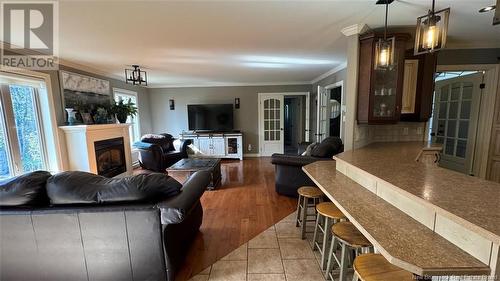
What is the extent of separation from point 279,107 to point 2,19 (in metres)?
5.47

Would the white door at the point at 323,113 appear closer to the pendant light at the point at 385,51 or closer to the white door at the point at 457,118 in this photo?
the white door at the point at 457,118

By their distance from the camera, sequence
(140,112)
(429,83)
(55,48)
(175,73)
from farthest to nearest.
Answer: (140,112) → (175,73) → (55,48) → (429,83)

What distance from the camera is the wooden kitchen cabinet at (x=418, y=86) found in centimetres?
277

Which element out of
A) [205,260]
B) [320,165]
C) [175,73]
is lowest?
[205,260]

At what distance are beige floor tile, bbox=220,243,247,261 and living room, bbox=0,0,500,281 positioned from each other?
17 mm

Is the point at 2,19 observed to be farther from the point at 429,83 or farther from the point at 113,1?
the point at 429,83

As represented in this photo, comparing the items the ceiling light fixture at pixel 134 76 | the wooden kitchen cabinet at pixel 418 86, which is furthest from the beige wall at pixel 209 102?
the wooden kitchen cabinet at pixel 418 86

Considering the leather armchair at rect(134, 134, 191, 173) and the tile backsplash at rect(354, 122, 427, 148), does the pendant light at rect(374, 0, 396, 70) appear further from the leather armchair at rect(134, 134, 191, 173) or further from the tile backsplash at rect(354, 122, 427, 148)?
the leather armchair at rect(134, 134, 191, 173)

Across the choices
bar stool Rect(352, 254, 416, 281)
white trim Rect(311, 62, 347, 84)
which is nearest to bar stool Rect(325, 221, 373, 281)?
bar stool Rect(352, 254, 416, 281)

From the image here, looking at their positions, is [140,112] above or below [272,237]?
above

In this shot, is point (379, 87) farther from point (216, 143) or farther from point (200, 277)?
point (216, 143)

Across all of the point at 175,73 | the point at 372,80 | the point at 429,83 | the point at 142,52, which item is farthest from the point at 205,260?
the point at 175,73

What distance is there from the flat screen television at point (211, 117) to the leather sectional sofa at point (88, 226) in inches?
187

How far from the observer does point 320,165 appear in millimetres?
2400
